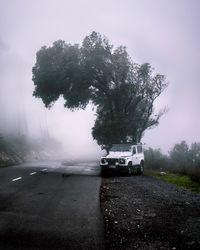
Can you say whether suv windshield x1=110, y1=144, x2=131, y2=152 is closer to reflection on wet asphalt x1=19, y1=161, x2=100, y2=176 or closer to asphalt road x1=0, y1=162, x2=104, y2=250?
reflection on wet asphalt x1=19, y1=161, x2=100, y2=176

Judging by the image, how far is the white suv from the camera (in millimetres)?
22172

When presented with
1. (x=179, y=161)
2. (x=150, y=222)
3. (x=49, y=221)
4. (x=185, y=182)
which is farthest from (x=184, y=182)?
(x=179, y=161)

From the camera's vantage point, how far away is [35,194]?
1095cm

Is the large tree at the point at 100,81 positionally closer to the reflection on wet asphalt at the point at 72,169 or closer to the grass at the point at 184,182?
the reflection on wet asphalt at the point at 72,169

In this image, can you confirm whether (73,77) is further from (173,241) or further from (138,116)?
(173,241)

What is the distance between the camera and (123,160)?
2217 centimetres

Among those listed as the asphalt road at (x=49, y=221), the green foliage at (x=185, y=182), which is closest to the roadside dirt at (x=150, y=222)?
the asphalt road at (x=49, y=221)

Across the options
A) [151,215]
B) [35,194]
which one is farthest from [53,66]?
[151,215]

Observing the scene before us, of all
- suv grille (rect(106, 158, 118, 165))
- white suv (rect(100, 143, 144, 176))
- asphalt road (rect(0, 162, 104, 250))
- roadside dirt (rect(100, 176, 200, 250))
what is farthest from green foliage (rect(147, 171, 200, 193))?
asphalt road (rect(0, 162, 104, 250))

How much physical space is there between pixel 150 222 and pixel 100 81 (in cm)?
2947

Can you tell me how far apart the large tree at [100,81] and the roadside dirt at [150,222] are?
24804mm

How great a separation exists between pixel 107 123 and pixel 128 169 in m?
15.6

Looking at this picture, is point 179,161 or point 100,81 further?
point 179,161

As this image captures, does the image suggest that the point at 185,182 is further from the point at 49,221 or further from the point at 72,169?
the point at 49,221
